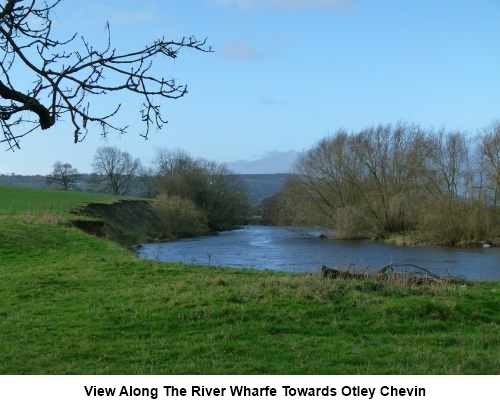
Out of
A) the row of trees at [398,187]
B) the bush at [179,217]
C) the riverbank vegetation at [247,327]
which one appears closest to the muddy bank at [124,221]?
the bush at [179,217]

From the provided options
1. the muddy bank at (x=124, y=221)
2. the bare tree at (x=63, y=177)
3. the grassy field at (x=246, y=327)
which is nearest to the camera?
the grassy field at (x=246, y=327)

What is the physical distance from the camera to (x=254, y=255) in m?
32.8

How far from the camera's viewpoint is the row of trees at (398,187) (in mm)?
45156

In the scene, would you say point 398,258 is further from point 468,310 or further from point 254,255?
point 468,310

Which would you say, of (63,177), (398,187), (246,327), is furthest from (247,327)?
(63,177)

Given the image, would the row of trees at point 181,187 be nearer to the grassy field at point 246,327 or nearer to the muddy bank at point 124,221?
the muddy bank at point 124,221

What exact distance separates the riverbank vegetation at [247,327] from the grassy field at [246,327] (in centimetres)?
2

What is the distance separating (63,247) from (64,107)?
19611 millimetres

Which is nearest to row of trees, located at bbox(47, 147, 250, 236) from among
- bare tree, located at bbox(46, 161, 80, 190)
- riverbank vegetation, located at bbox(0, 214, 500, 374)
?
bare tree, located at bbox(46, 161, 80, 190)

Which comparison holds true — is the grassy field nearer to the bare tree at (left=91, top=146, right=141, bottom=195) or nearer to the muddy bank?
the muddy bank

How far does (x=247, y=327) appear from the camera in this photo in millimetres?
8734

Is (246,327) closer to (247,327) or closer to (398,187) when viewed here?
(247,327)

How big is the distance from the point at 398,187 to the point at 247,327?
47625mm
